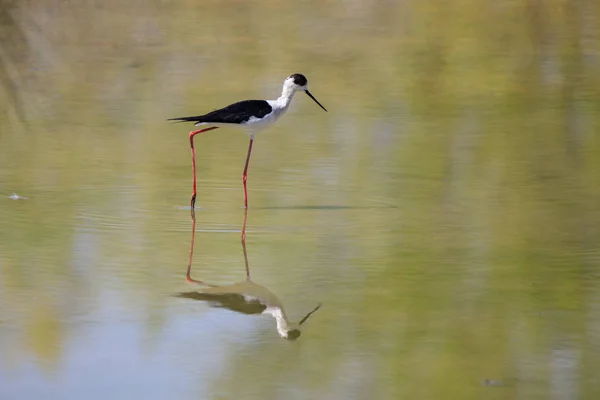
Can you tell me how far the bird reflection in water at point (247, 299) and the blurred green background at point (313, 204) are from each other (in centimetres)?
6

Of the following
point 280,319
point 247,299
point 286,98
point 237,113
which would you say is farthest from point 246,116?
point 280,319

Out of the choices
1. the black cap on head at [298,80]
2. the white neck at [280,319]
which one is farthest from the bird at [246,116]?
the white neck at [280,319]

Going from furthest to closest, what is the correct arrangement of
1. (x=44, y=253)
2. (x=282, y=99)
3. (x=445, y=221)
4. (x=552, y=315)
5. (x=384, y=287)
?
(x=282, y=99) → (x=445, y=221) → (x=44, y=253) → (x=384, y=287) → (x=552, y=315)

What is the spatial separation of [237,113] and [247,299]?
7.27 feet

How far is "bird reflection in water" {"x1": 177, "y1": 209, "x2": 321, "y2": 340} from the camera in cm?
452

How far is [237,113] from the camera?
6883 mm

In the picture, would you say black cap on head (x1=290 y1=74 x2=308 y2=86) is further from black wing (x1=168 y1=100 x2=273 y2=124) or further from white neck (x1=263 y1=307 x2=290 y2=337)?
white neck (x1=263 y1=307 x2=290 y2=337)

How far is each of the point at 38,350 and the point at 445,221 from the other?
2578 millimetres

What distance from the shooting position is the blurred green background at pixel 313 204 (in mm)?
4074

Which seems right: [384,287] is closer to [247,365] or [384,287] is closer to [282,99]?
[247,365]

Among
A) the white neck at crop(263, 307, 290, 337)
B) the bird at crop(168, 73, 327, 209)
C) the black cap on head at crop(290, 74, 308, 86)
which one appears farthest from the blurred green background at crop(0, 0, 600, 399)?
the black cap on head at crop(290, 74, 308, 86)

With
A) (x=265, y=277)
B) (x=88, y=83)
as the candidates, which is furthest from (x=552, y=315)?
(x=88, y=83)

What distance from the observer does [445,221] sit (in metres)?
6.11

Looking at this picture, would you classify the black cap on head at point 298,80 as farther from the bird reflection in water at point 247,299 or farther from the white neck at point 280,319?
the white neck at point 280,319
